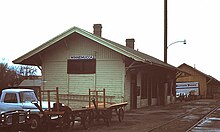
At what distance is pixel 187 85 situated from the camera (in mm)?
52562

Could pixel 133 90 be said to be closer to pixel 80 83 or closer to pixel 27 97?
Answer: pixel 80 83

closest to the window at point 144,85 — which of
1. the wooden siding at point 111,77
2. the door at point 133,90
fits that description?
the door at point 133,90

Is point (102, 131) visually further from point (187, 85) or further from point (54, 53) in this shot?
point (187, 85)

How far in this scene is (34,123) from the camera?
12875 mm

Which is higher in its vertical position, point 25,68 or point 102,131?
point 25,68

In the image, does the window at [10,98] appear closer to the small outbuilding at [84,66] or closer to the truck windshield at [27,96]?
the truck windshield at [27,96]

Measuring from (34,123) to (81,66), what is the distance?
10.3m

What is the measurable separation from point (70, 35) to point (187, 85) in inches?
1315

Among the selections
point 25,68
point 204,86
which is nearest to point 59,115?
point 204,86

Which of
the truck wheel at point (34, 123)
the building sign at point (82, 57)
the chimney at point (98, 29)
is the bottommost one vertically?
the truck wheel at point (34, 123)

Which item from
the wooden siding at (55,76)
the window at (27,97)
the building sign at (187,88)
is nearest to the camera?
the window at (27,97)

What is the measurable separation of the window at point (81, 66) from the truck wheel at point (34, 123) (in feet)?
32.4

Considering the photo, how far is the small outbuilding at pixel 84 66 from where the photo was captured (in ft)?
71.0

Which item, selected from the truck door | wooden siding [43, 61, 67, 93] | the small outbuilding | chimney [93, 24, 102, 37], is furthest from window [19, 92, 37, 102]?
chimney [93, 24, 102, 37]
